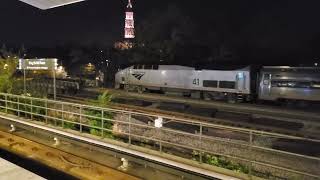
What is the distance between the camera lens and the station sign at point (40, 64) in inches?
539

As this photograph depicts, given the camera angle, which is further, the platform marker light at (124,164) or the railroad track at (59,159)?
the platform marker light at (124,164)

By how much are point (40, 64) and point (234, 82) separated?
50.6 feet

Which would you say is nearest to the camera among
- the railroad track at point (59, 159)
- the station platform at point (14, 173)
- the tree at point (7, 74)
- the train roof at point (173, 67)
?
the station platform at point (14, 173)

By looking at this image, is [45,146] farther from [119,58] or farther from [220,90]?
[119,58]

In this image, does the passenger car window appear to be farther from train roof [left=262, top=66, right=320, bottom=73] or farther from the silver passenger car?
train roof [left=262, top=66, right=320, bottom=73]

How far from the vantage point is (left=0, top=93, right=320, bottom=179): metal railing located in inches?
284

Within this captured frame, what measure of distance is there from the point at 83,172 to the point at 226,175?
11.1ft

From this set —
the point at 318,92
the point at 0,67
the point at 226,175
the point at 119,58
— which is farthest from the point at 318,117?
the point at 119,58

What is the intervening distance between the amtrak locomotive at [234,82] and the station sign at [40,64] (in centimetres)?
1535

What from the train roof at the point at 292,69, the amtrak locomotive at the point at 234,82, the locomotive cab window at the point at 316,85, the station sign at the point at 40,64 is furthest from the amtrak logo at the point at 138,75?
the station sign at the point at 40,64

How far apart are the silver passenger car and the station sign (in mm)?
15562

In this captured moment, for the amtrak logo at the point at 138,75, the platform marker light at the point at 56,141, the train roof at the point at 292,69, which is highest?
the train roof at the point at 292,69

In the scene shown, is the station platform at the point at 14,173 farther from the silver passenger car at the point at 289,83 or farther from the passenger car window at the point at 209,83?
the passenger car window at the point at 209,83

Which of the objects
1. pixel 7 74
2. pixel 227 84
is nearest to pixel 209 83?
pixel 227 84
